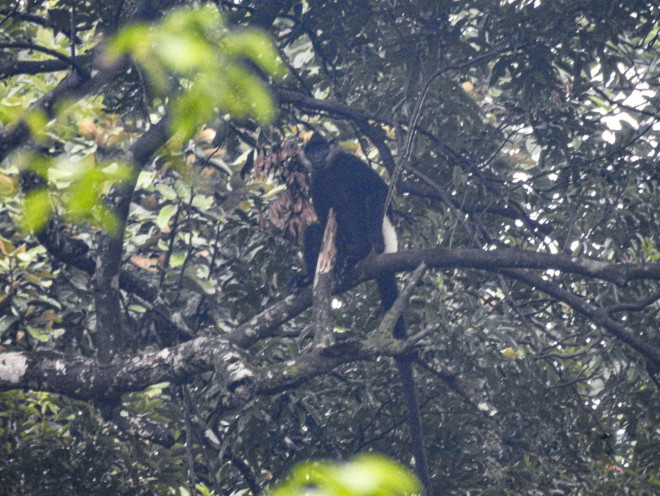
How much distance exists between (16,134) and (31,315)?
166cm

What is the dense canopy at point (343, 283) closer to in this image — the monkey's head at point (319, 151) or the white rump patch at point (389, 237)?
the white rump patch at point (389, 237)

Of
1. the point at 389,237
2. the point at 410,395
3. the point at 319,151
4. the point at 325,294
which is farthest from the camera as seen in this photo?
the point at 389,237

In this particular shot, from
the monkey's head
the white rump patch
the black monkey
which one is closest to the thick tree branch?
the black monkey

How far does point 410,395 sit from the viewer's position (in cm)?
323

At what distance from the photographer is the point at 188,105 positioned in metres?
1.41

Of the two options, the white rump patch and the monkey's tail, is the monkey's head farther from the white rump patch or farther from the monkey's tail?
the monkey's tail

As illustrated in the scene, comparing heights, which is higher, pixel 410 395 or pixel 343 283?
pixel 343 283

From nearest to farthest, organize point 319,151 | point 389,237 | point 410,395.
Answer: point 410,395, point 319,151, point 389,237

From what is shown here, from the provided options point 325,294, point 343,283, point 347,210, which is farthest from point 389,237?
point 325,294

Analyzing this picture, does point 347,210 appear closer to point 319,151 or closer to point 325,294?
point 319,151

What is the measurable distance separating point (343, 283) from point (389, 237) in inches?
52.9

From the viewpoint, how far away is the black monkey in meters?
3.78

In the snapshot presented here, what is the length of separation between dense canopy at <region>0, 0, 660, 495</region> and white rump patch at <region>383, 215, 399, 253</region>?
164 millimetres

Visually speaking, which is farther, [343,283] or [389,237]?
[389,237]
